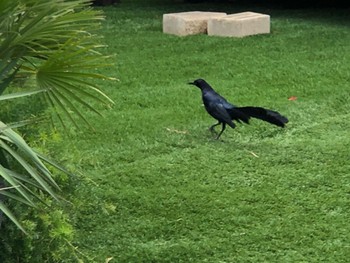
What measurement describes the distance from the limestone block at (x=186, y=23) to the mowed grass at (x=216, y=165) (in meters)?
1.31

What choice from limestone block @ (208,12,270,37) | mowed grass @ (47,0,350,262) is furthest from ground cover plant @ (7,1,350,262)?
limestone block @ (208,12,270,37)

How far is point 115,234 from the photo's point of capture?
171 inches

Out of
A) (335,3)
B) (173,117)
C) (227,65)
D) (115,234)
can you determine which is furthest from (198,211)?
(335,3)

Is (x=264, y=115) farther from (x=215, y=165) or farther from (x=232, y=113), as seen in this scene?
(x=215, y=165)

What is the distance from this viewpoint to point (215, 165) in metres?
5.29

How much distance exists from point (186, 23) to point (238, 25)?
2.16 feet

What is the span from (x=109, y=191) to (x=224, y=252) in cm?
103

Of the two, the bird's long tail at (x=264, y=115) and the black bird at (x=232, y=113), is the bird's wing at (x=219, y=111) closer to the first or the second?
the black bird at (x=232, y=113)

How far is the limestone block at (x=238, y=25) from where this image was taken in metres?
10.0

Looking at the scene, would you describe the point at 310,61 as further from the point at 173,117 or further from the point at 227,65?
the point at 173,117

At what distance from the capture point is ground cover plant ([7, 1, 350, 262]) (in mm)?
4168

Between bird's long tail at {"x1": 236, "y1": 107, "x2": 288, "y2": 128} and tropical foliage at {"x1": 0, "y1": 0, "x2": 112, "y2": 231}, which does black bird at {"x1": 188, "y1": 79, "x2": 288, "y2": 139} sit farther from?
tropical foliage at {"x1": 0, "y1": 0, "x2": 112, "y2": 231}

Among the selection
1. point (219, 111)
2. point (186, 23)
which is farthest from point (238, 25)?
point (219, 111)

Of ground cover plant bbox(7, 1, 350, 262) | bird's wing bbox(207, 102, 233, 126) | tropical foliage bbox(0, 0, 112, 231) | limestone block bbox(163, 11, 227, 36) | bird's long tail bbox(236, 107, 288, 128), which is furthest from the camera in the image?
limestone block bbox(163, 11, 227, 36)
